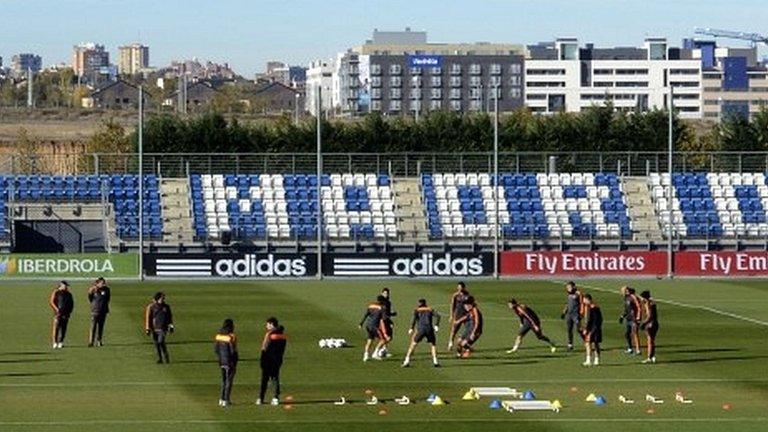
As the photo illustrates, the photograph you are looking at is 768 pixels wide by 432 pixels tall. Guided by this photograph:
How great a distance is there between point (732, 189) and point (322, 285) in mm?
26947

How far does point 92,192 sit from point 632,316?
49398 millimetres

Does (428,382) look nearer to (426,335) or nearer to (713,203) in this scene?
(426,335)

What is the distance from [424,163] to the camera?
106m

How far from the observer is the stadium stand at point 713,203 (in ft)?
309

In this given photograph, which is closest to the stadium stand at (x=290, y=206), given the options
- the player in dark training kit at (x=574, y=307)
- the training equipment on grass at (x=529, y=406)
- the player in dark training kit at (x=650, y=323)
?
the player in dark training kit at (x=574, y=307)

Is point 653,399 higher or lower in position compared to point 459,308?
lower

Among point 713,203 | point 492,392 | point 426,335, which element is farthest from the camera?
point 713,203

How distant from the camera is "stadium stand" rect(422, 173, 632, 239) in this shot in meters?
93.8

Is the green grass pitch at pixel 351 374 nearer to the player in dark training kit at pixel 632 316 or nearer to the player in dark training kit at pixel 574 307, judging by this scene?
the player in dark training kit at pixel 632 316

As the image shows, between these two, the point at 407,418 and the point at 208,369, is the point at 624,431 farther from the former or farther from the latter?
the point at 208,369

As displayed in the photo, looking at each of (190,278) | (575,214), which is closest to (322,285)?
(190,278)

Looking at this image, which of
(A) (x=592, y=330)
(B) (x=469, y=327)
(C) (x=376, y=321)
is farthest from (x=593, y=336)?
(C) (x=376, y=321)

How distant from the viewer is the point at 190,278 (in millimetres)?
82688

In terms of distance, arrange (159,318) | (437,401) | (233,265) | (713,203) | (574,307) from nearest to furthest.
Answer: (437,401), (159,318), (574,307), (233,265), (713,203)
